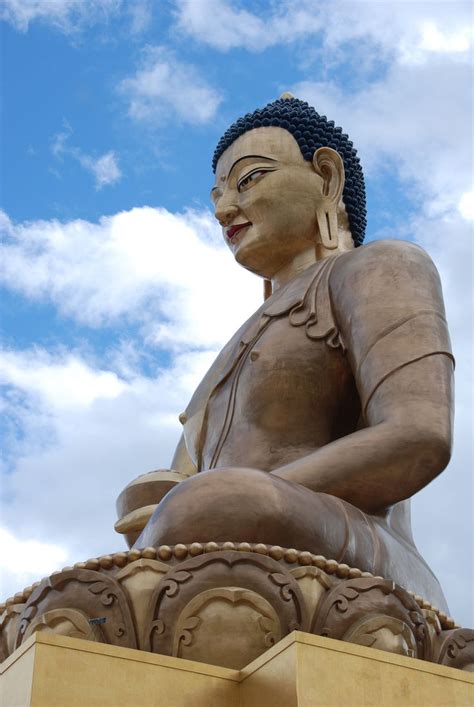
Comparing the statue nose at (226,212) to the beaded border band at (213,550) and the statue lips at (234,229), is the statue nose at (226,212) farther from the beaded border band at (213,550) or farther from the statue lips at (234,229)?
the beaded border band at (213,550)

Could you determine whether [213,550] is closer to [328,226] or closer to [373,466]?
[373,466]

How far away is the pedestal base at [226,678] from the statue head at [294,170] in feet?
11.6

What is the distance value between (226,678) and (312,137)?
4.05 metres

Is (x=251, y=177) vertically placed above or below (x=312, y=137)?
below

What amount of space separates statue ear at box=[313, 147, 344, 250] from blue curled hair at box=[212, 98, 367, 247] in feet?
0.22

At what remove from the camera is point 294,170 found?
718cm

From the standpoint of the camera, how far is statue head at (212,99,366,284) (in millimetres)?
7105

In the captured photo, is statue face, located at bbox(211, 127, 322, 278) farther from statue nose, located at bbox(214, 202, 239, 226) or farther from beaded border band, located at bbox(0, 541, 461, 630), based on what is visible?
beaded border band, located at bbox(0, 541, 461, 630)

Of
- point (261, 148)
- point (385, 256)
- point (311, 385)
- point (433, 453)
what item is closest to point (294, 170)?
point (261, 148)

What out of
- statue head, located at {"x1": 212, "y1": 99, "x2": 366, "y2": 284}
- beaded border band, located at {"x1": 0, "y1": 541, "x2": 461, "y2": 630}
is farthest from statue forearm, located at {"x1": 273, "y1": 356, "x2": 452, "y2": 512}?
statue head, located at {"x1": 212, "y1": 99, "x2": 366, "y2": 284}

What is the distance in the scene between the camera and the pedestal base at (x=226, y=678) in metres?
3.76

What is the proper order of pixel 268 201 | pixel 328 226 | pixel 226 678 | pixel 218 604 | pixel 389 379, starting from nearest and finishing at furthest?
1. pixel 226 678
2. pixel 218 604
3. pixel 389 379
4. pixel 268 201
5. pixel 328 226

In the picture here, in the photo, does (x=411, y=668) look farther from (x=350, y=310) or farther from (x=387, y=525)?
(x=350, y=310)

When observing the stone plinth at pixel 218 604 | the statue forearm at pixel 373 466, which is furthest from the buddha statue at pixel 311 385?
the stone plinth at pixel 218 604
